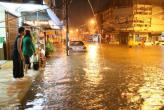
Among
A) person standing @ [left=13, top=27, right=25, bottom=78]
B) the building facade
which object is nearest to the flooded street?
person standing @ [left=13, top=27, right=25, bottom=78]

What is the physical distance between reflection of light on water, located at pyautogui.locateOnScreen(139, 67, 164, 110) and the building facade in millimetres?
65152

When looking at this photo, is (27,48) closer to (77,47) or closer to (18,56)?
(18,56)

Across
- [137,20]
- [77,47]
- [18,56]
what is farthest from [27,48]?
[137,20]

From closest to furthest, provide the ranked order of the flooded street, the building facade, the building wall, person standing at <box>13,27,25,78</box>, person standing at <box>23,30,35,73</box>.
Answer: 1. the flooded street
2. person standing at <box>13,27,25,78</box>
3. person standing at <box>23,30,35,73</box>
4. the building facade
5. the building wall

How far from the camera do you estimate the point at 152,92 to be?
12102 mm

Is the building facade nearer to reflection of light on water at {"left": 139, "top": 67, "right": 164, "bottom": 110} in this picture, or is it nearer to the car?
the car

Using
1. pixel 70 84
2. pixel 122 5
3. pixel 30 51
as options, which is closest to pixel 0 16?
pixel 30 51

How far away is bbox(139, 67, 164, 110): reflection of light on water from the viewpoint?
32.1ft

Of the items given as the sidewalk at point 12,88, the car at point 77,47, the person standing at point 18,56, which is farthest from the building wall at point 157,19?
the person standing at point 18,56

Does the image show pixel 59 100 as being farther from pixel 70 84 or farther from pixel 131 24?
pixel 131 24

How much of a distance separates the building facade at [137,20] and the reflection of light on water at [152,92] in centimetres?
6515

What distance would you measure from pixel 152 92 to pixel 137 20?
238 ft

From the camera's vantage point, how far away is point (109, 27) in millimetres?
102000

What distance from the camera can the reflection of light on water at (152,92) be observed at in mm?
9773
